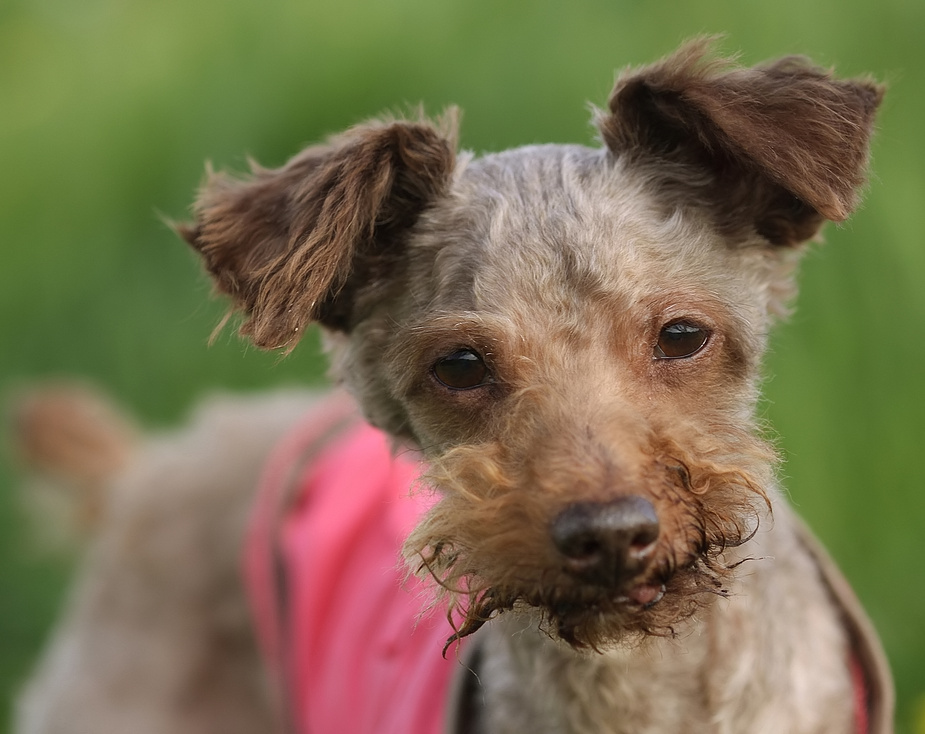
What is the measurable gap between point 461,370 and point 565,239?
0.98 ft

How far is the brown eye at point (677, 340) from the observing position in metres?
1.81

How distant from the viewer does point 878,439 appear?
3.33 metres

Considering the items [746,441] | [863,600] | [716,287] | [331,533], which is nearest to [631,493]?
[746,441]

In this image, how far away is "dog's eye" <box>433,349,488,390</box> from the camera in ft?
6.01

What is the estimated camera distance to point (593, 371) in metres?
1.72

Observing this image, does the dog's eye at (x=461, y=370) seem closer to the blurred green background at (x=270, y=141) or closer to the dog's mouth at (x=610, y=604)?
the dog's mouth at (x=610, y=604)

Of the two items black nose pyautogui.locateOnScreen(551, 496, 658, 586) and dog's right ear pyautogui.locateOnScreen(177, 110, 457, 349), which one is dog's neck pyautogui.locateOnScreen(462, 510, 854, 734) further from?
dog's right ear pyautogui.locateOnScreen(177, 110, 457, 349)

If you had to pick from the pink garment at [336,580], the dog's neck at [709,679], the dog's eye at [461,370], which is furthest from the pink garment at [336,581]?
the dog's eye at [461,370]

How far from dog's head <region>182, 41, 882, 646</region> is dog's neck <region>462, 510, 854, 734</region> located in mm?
179

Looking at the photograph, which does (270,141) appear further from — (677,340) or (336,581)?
(677,340)

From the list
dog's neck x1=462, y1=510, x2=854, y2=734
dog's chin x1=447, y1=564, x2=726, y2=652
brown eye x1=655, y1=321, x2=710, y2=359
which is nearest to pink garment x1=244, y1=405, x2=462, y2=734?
dog's neck x1=462, y1=510, x2=854, y2=734

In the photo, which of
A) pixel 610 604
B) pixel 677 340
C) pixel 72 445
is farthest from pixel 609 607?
pixel 72 445

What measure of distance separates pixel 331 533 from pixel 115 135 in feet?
8.73

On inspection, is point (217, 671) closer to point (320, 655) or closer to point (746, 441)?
point (320, 655)
